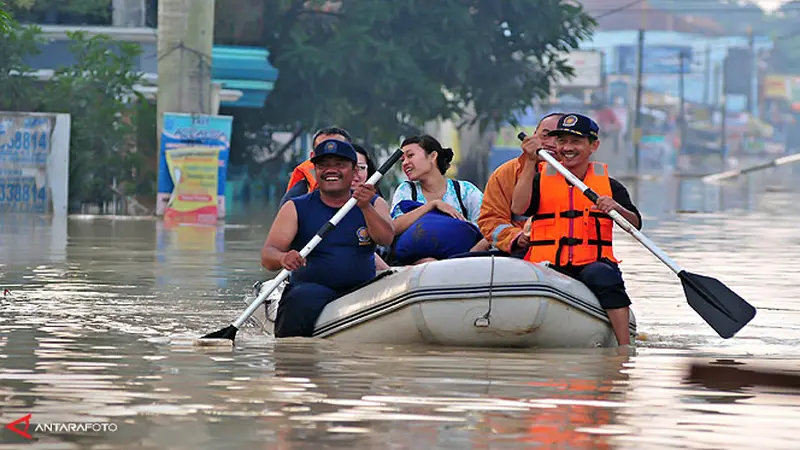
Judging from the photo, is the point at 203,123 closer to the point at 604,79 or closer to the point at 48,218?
the point at 48,218

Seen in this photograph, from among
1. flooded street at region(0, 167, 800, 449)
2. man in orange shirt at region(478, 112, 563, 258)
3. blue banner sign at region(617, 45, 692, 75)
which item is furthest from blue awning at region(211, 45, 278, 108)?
blue banner sign at region(617, 45, 692, 75)

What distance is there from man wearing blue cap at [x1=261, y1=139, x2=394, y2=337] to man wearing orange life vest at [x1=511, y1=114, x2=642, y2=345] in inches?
34.4

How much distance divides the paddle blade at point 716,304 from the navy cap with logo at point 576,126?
3.87 ft

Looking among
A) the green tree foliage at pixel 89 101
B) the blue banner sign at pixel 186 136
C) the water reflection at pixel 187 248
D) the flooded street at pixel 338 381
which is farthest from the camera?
the green tree foliage at pixel 89 101

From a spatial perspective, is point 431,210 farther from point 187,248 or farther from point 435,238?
point 187,248

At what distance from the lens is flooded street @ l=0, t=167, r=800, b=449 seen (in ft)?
25.6

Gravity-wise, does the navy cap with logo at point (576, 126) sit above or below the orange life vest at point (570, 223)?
above

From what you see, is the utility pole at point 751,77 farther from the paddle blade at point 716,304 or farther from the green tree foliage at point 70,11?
the paddle blade at point 716,304

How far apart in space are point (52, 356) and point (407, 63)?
28736mm

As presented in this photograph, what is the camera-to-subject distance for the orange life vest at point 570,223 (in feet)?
38.7

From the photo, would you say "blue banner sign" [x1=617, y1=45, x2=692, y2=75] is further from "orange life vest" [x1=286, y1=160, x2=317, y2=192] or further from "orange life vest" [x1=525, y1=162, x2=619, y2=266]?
"orange life vest" [x1=525, y1=162, x2=619, y2=266]

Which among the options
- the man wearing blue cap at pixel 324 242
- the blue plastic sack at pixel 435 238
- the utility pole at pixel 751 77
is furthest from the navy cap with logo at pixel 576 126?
the utility pole at pixel 751 77

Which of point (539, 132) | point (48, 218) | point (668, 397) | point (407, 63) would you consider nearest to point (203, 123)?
point (48, 218)

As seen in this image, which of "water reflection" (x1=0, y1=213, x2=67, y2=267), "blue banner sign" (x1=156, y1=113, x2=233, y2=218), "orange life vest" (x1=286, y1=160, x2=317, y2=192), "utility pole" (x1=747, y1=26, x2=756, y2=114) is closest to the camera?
"orange life vest" (x1=286, y1=160, x2=317, y2=192)
